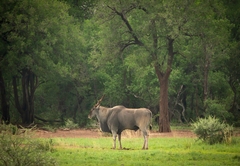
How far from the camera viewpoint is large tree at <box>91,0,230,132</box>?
119ft

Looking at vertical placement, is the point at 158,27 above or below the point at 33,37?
below

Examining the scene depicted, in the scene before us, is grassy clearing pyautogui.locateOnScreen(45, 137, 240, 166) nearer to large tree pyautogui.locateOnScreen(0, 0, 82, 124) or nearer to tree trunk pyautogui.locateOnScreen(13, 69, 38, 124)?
large tree pyautogui.locateOnScreen(0, 0, 82, 124)

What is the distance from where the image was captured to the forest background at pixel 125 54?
37625 mm

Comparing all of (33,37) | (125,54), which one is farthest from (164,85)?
(125,54)

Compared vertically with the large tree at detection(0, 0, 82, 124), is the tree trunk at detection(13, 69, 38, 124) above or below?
below

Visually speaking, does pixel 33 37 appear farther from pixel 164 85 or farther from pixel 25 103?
pixel 164 85

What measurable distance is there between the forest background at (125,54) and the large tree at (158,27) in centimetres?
7

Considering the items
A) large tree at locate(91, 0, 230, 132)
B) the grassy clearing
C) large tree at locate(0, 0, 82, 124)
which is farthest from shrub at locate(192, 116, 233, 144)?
large tree at locate(0, 0, 82, 124)

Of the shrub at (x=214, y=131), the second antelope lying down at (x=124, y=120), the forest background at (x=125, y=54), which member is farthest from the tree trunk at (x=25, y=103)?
the shrub at (x=214, y=131)

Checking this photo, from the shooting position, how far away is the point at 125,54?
166ft

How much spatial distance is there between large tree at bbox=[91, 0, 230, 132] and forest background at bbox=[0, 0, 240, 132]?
0.24 feet

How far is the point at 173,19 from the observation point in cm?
3581

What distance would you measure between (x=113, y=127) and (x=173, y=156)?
16.9ft

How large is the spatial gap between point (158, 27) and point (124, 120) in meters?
15.0
